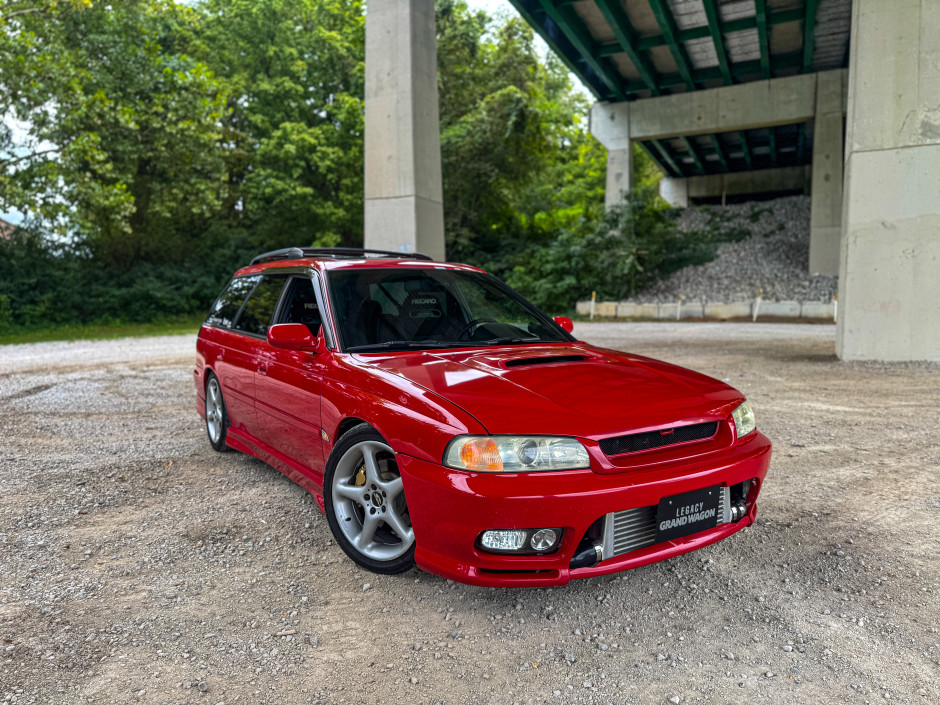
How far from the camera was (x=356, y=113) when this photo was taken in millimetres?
25406

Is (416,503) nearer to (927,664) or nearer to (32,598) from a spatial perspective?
(32,598)

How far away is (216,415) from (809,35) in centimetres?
2296

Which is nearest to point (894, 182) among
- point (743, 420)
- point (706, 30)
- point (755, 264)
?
point (743, 420)

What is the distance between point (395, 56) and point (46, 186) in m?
10.2

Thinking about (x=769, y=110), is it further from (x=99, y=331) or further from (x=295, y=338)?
(x=295, y=338)

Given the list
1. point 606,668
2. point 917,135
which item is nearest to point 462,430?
point 606,668

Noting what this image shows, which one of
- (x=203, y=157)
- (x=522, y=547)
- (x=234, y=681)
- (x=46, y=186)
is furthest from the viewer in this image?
(x=203, y=157)

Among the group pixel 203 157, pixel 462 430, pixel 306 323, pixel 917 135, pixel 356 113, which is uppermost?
pixel 356 113

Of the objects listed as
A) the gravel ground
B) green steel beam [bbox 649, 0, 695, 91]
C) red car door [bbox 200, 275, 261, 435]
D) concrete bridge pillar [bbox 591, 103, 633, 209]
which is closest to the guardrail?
concrete bridge pillar [bbox 591, 103, 633, 209]

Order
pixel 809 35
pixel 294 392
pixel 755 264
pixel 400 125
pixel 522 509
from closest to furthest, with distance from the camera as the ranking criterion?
1. pixel 522 509
2. pixel 294 392
3. pixel 400 125
4. pixel 809 35
5. pixel 755 264

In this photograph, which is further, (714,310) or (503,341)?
(714,310)

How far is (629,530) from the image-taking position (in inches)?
100

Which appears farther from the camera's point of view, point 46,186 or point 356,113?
point 356,113

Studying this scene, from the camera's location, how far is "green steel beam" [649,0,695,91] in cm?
1889
